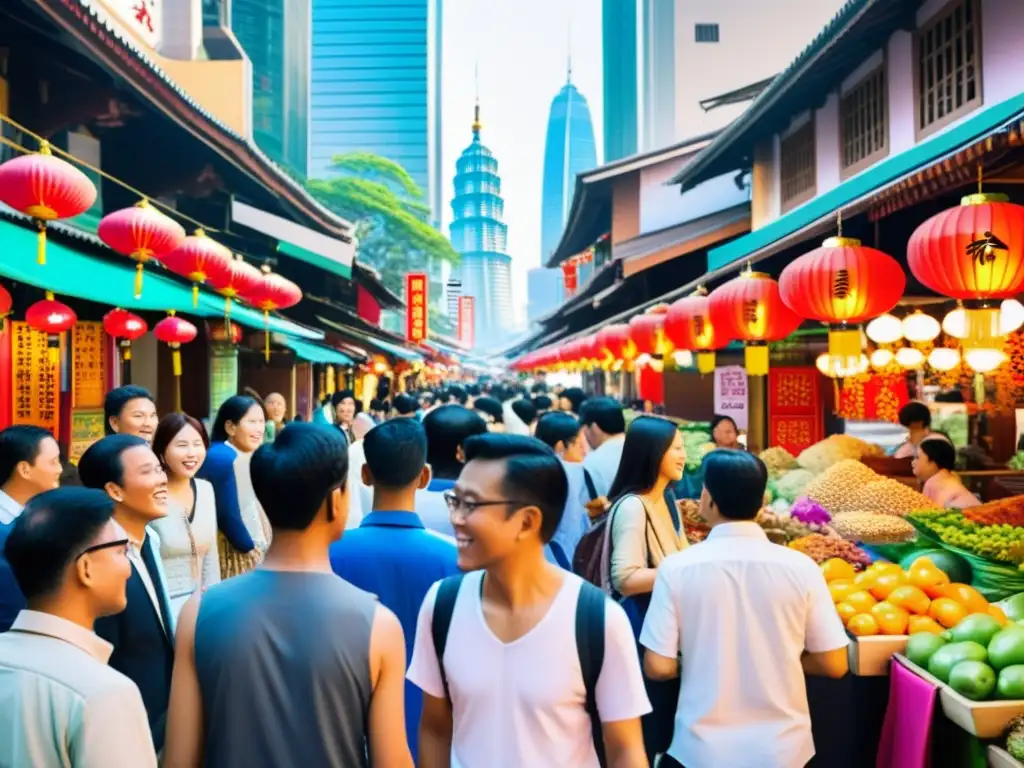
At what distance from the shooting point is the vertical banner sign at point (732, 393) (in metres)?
13.5

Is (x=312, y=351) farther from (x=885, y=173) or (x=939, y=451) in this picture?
(x=939, y=451)

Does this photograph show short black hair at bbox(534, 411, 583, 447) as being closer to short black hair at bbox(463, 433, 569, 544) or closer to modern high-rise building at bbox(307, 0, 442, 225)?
short black hair at bbox(463, 433, 569, 544)

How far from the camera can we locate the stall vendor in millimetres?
7039

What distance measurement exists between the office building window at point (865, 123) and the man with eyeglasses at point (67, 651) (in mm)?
10508

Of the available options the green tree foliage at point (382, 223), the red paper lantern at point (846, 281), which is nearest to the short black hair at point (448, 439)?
the red paper lantern at point (846, 281)

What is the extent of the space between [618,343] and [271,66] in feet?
125

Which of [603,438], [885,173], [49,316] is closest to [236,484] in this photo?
[603,438]

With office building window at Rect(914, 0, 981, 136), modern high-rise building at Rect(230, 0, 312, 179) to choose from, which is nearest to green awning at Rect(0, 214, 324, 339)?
office building window at Rect(914, 0, 981, 136)

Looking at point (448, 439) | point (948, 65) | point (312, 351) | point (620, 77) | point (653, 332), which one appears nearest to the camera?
point (448, 439)

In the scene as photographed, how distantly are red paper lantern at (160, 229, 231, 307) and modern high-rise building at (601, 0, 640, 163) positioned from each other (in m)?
61.9

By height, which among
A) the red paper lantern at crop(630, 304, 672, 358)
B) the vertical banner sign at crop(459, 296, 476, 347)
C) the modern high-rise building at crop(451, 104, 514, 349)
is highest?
the modern high-rise building at crop(451, 104, 514, 349)

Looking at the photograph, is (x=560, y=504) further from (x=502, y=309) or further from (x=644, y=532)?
(x=502, y=309)

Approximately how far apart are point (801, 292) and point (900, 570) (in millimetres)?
2288

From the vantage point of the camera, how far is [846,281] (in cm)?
599
